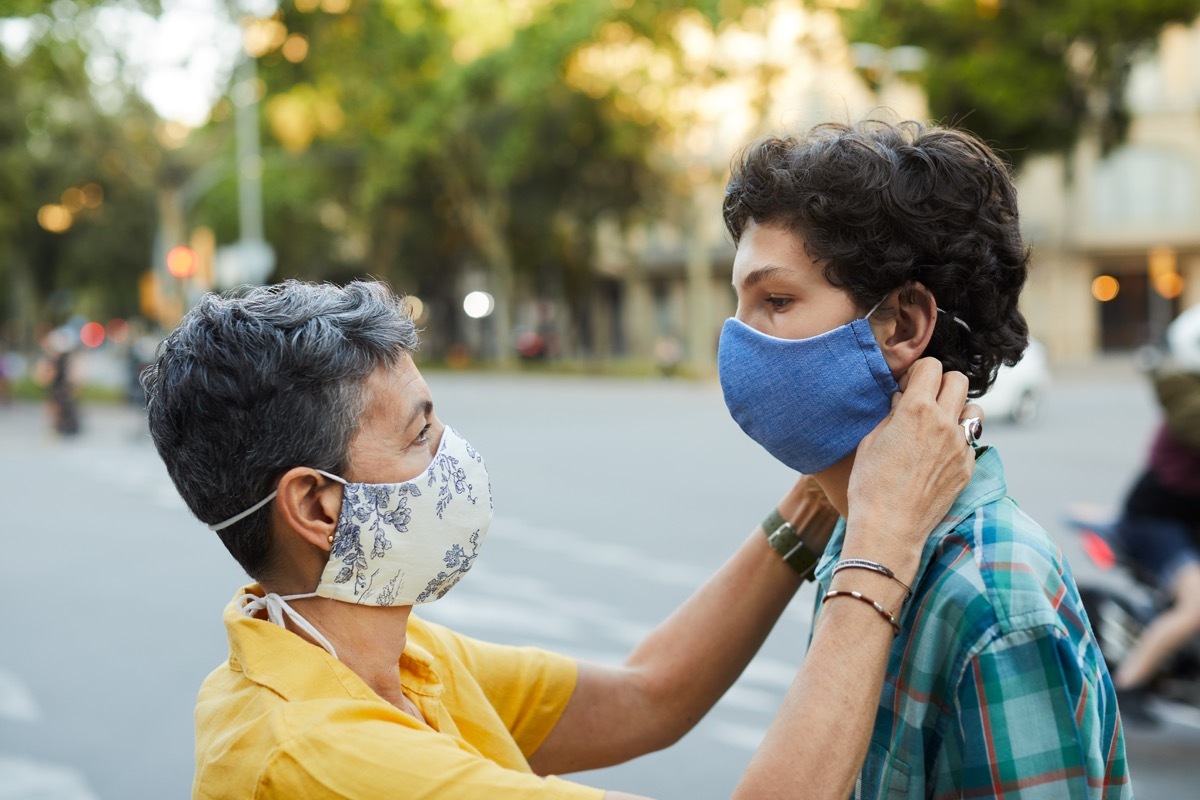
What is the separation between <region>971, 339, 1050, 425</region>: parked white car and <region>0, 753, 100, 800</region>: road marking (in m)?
14.6

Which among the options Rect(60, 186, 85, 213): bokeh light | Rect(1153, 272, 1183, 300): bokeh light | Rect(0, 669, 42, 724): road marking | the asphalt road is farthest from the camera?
Rect(60, 186, 85, 213): bokeh light

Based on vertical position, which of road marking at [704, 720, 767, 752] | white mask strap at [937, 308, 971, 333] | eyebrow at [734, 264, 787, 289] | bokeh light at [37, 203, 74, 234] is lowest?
road marking at [704, 720, 767, 752]

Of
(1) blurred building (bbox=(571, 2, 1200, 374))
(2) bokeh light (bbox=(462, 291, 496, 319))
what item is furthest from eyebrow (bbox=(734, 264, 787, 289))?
(2) bokeh light (bbox=(462, 291, 496, 319))

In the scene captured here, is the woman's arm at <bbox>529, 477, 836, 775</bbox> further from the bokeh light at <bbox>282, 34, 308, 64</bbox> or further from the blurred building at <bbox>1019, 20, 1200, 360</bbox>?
the blurred building at <bbox>1019, 20, 1200, 360</bbox>

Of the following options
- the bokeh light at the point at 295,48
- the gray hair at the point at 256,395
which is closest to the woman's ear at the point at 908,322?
the gray hair at the point at 256,395

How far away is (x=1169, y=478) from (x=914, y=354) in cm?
375

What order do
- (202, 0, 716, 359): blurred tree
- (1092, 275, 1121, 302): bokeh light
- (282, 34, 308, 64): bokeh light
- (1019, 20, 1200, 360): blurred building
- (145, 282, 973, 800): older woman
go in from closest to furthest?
(145, 282, 973, 800): older woman
(282, 34, 308, 64): bokeh light
(202, 0, 716, 359): blurred tree
(1019, 20, 1200, 360): blurred building
(1092, 275, 1121, 302): bokeh light

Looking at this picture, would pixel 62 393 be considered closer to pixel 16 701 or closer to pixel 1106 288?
pixel 16 701

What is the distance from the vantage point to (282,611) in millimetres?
1911

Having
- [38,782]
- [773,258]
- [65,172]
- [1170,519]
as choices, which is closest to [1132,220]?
[65,172]

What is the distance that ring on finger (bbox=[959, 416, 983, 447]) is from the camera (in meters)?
1.76

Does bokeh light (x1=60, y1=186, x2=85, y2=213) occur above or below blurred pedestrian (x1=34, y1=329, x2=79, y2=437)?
above

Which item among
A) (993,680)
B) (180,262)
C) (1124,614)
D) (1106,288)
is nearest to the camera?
(993,680)

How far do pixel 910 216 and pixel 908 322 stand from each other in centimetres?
17
